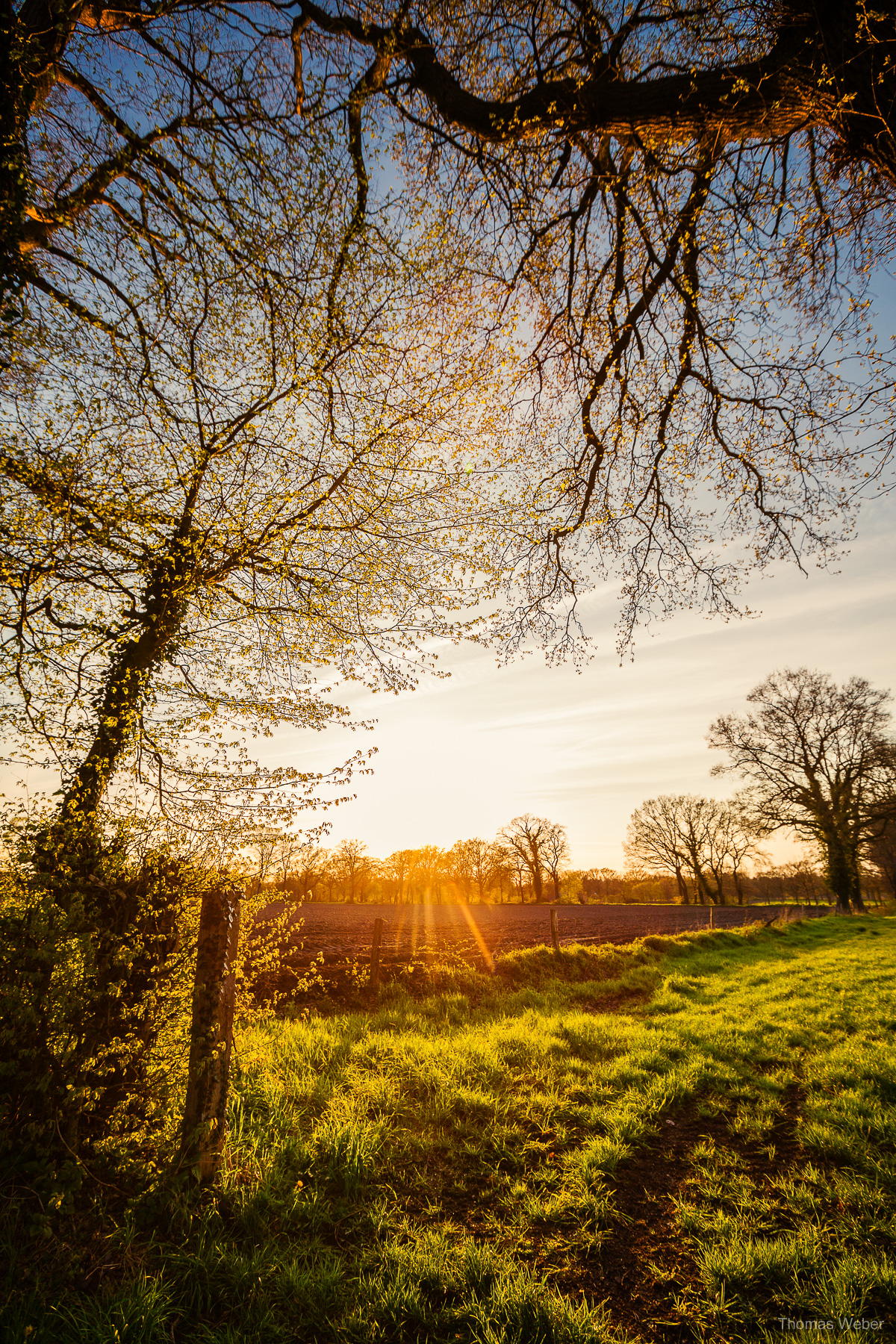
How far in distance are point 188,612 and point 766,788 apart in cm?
3809

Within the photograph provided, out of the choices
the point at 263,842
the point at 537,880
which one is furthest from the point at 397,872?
the point at 263,842

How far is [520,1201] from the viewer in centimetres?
374

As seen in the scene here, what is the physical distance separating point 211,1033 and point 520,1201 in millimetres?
2643

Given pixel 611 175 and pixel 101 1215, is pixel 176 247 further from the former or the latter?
pixel 101 1215

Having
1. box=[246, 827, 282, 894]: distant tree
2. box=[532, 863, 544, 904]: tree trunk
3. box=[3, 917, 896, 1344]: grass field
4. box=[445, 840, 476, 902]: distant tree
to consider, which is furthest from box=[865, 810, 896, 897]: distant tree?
box=[445, 840, 476, 902]: distant tree

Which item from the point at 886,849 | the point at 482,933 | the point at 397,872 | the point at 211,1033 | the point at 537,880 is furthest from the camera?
the point at 397,872

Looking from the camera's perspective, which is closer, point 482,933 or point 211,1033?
point 211,1033

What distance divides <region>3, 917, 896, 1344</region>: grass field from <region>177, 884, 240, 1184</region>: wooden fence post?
0.34 metres

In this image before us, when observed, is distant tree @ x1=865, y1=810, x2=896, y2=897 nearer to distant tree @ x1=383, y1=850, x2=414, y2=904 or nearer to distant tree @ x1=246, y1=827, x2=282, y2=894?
distant tree @ x1=246, y1=827, x2=282, y2=894

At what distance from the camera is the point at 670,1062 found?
614cm

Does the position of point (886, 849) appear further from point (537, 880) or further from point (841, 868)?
point (537, 880)

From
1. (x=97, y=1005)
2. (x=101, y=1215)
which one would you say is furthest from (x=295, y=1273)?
(x=97, y=1005)

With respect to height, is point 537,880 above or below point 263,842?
below

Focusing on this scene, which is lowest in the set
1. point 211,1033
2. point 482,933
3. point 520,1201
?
point 482,933
